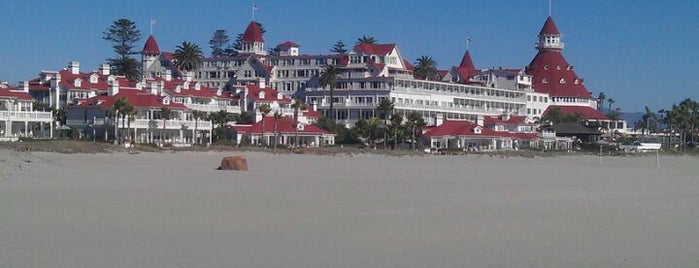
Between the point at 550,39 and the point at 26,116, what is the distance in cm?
7995

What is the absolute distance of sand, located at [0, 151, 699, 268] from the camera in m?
14.1

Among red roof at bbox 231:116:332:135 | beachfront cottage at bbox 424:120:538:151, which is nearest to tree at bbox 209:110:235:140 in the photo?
red roof at bbox 231:116:332:135

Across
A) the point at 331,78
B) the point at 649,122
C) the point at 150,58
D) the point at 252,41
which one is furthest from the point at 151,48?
the point at 649,122

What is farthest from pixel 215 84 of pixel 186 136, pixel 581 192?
pixel 581 192

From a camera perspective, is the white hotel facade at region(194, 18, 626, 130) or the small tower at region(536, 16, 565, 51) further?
the small tower at region(536, 16, 565, 51)

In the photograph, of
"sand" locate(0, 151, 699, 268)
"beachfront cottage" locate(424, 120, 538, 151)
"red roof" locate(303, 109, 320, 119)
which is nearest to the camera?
"sand" locate(0, 151, 699, 268)

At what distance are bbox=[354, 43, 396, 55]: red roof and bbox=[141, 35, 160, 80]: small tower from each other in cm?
2597

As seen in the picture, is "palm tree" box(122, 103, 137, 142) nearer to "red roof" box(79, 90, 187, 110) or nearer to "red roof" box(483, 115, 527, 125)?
"red roof" box(79, 90, 187, 110)

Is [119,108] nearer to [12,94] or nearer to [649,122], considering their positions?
[12,94]

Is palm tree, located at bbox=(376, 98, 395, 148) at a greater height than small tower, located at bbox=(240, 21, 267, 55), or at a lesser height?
lesser

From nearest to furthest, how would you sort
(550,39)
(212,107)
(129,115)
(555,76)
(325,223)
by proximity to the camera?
(325,223)
(129,115)
(212,107)
(555,76)
(550,39)

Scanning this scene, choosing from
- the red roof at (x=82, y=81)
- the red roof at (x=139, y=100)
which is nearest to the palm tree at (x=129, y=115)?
the red roof at (x=139, y=100)

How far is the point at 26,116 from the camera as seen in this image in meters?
65.4

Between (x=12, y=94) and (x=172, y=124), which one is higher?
(x=12, y=94)
